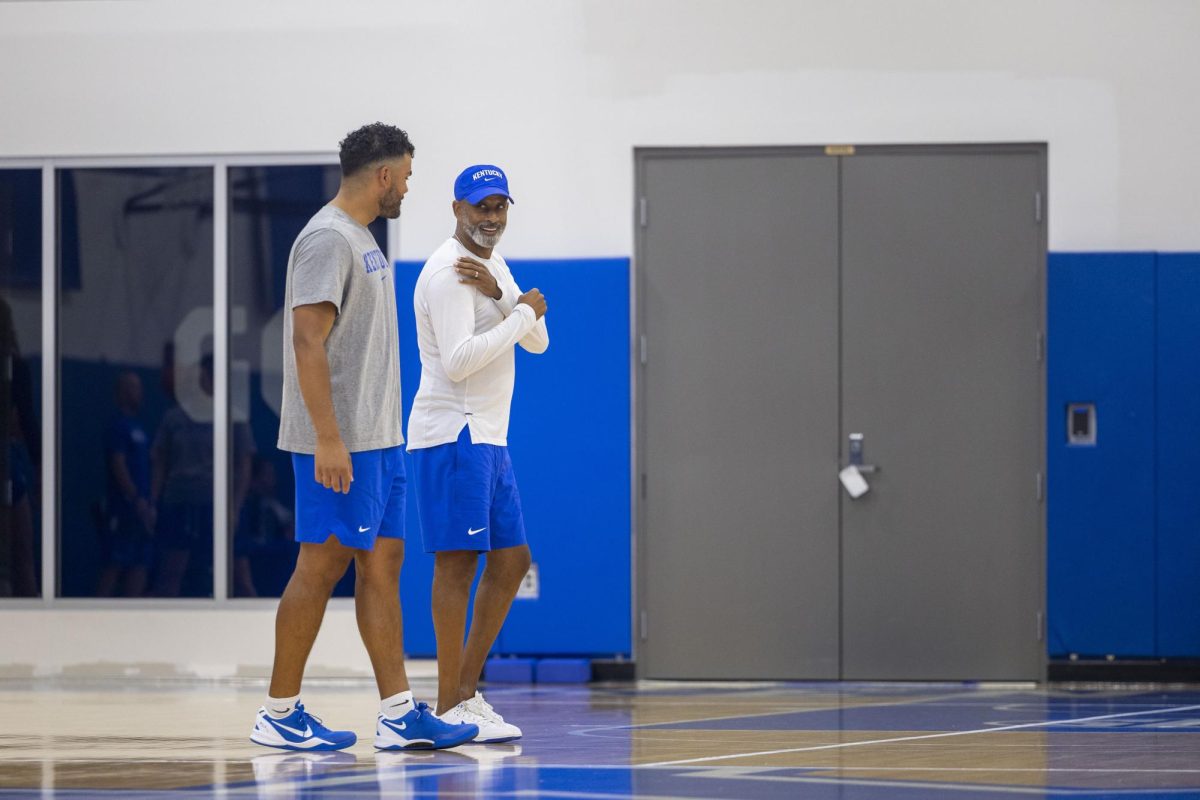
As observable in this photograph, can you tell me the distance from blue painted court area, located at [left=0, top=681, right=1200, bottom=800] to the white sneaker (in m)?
0.09

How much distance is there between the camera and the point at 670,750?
4.09m

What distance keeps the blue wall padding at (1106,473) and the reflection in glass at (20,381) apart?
4620 millimetres

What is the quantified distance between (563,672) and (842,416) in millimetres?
1635

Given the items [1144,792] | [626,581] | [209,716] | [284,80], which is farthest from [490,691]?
[1144,792]

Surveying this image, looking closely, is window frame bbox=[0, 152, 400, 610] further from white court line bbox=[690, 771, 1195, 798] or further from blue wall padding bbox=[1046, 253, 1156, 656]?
white court line bbox=[690, 771, 1195, 798]

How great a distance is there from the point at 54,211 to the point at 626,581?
3.20 m

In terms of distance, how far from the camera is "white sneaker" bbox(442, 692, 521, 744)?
418cm

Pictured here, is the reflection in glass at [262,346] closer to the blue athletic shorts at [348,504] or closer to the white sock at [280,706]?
the white sock at [280,706]

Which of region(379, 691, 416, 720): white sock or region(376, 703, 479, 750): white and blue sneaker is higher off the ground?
region(379, 691, 416, 720): white sock

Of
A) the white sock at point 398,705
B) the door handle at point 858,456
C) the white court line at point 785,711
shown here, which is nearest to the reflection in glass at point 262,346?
the door handle at point 858,456

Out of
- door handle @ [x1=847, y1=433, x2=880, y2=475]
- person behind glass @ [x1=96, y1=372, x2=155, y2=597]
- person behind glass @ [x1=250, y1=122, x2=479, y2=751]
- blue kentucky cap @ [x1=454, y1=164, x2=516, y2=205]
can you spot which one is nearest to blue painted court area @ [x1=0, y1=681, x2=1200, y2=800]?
person behind glass @ [x1=250, y1=122, x2=479, y2=751]

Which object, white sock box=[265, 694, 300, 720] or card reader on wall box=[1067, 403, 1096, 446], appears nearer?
white sock box=[265, 694, 300, 720]

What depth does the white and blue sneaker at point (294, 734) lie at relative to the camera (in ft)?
13.0

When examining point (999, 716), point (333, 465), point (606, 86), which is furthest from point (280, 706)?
point (606, 86)
